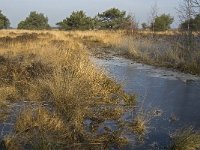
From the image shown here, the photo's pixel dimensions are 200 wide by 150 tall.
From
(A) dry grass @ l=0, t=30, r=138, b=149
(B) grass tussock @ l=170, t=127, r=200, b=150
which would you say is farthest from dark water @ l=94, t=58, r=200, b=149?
(A) dry grass @ l=0, t=30, r=138, b=149

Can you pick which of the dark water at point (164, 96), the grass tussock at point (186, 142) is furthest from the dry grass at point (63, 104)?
the grass tussock at point (186, 142)

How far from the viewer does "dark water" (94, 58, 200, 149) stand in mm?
6778

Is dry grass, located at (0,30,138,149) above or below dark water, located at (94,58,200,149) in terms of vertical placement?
above

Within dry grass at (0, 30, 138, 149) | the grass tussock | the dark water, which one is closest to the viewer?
the grass tussock

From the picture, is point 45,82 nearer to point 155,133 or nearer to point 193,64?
point 155,133

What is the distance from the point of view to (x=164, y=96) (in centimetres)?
981

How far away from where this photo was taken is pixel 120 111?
25.4 ft

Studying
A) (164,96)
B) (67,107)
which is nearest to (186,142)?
(67,107)

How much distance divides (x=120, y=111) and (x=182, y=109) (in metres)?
1.46

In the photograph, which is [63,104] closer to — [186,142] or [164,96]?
[186,142]

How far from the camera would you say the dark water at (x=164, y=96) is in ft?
22.2

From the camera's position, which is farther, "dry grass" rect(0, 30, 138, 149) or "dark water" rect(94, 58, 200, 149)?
"dark water" rect(94, 58, 200, 149)

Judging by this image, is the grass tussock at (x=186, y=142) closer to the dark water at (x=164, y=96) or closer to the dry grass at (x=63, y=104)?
the dark water at (x=164, y=96)

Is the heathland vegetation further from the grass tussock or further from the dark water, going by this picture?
the dark water
